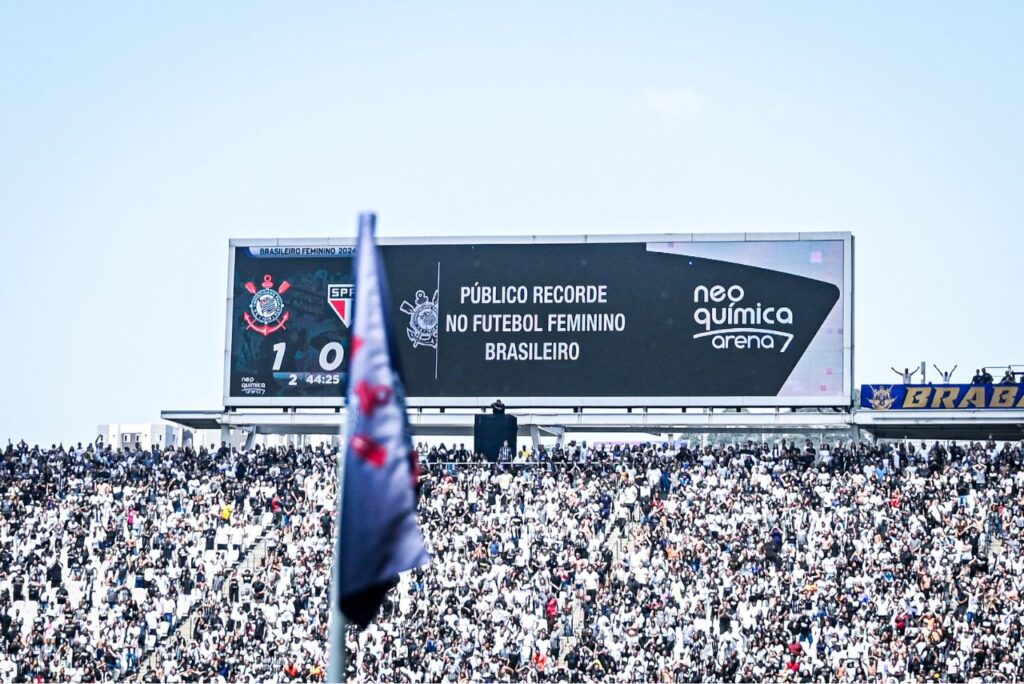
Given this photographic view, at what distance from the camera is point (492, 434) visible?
42062mm

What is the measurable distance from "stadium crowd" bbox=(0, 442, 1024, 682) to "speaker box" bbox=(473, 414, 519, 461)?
520 millimetres

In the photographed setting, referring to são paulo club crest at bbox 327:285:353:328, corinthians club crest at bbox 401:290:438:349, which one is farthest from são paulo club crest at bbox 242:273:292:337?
corinthians club crest at bbox 401:290:438:349

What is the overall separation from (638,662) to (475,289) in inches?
619

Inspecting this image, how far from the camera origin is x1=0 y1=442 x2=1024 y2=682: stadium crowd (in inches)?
1251

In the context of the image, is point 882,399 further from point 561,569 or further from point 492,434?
point 561,569

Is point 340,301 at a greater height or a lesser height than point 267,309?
greater

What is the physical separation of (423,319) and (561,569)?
11.6 metres

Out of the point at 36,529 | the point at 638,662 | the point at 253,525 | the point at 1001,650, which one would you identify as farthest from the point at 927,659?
the point at 36,529

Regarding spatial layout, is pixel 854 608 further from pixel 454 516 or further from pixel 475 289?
pixel 475 289

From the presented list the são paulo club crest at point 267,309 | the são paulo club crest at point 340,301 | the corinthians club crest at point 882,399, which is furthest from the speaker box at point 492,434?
the corinthians club crest at point 882,399

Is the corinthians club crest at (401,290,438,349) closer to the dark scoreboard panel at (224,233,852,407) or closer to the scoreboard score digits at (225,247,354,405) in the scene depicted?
the dark scoreboard panel at (224,233,852,407)

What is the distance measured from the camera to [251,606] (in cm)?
3516

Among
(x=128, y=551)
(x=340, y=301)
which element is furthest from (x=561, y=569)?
(x=340, y=301)

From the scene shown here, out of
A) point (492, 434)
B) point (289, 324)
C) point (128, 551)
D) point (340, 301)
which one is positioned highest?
point (340, 301)
